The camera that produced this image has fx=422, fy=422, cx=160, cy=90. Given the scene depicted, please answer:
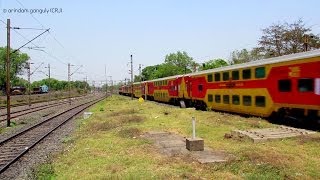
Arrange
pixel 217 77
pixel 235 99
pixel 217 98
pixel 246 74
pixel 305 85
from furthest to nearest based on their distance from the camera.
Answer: pixel 217 98, pixel 217 77, pixel 235 99, pixel 246 74, pixel 305 85

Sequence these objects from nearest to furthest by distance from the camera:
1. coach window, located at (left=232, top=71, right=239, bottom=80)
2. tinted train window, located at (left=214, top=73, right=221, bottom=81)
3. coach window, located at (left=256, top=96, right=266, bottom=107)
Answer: coach window, located at (left=256, top=96, right=266, bottom=107) → coach window, located at (left=232, top=71, right=239, bottom=80) → tinted train window, located at (left=214, top=73, right=221, bottom=81)

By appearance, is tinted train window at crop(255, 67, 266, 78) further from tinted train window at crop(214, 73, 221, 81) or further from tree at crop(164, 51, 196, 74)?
tree at crop(164, 51, 196, 74)

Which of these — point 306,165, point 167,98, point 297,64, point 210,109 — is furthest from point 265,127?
point 167,98

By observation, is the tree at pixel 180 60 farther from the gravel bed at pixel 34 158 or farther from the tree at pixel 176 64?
the gravel bed at pixel 34 158

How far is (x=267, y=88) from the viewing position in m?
21.9

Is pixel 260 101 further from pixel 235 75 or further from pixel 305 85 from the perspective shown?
pixel 305 85

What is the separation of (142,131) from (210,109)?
12913 mm

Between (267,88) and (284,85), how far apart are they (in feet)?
6.07

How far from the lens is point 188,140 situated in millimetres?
14016

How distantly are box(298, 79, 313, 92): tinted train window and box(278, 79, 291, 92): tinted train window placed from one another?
1002mm

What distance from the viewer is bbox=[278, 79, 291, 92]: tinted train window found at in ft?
64.4

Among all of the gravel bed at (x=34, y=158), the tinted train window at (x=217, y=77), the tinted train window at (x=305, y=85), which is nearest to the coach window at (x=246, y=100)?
the tinted train window at (x=217, y=77)

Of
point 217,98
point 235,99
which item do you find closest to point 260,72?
point 235,99

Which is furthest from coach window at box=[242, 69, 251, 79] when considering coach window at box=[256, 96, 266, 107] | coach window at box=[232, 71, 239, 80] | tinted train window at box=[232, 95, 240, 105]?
tinted train window at box=[232, 95, 240, 105]
